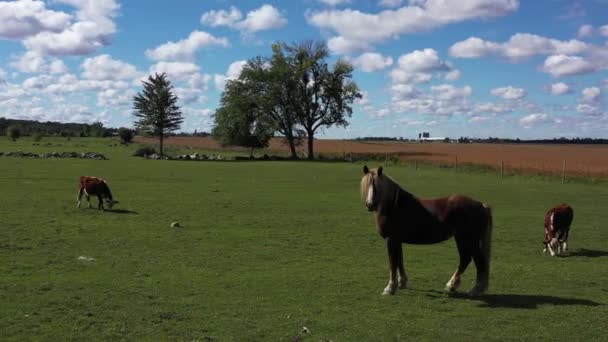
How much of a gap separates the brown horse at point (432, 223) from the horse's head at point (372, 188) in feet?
0.03

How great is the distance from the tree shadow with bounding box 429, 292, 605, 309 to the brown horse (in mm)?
192

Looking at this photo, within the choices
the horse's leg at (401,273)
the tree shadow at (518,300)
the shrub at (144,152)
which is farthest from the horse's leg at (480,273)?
the shrub at (144,152)

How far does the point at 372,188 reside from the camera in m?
9.44

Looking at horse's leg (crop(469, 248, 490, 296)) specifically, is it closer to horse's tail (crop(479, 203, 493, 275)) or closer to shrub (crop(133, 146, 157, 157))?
horse's tail (crop(479, 203, 493, 275))

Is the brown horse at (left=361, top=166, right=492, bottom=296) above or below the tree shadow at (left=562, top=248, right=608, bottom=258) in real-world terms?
above

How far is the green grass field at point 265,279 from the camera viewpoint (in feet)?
25.6

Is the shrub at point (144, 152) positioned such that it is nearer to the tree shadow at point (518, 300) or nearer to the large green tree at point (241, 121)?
the large green tree at point (241, 121)

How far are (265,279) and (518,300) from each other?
452cm

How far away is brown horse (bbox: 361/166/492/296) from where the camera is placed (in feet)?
31.6

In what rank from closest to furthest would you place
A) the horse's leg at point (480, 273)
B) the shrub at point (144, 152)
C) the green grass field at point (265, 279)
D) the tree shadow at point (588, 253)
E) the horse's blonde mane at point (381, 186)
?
the green grass field at point (265, 279), the horse's blonde mane at point (381, 186), the horse's leg at point (480, 273), the tree shadow at point (588, 253), the shrub at point (144, 152)

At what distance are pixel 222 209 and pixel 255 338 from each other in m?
14.9

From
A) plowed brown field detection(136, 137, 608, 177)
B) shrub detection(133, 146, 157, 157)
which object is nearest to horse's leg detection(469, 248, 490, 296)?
plowed brown field detection(136, 137, 608, 177)

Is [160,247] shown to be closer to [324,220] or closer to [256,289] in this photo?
[256,289]

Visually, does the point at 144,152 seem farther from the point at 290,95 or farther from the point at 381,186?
the point at 381,186
